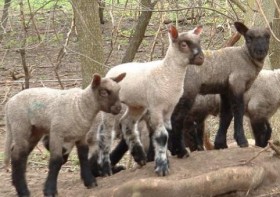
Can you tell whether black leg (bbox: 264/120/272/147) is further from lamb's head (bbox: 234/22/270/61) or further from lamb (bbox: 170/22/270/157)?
lamb's head (bbox: 234/22/270/61)

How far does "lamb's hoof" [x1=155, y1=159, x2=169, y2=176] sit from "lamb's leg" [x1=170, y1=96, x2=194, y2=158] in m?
0.59

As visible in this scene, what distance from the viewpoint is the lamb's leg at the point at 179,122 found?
8.43 metres

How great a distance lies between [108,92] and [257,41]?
199 centimetres

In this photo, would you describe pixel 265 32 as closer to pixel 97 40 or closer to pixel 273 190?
pixel 273 190

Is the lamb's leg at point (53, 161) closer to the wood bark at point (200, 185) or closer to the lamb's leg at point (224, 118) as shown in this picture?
the wood bark at point (200, 185)

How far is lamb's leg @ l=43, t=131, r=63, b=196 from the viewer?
26.1 ft

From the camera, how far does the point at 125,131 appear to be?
866 centimetres

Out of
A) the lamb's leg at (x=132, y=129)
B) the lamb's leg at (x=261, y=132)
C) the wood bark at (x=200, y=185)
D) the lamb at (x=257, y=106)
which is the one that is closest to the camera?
the wood bark at (x=200, y=185)

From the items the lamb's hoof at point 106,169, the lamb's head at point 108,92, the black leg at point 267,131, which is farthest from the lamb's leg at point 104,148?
the black leg at point 267,131

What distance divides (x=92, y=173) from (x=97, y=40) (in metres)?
2.57

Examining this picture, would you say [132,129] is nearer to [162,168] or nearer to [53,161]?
[162,168]

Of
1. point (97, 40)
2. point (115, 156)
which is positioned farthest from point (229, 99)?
point (97, 40)

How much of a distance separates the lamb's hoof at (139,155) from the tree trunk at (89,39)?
2.16 metres

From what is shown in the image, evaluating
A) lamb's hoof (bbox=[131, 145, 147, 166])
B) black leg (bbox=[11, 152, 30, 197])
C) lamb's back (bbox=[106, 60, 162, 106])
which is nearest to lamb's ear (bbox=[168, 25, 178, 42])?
lamb's back (bbox=[106, 60, 162, 106])
